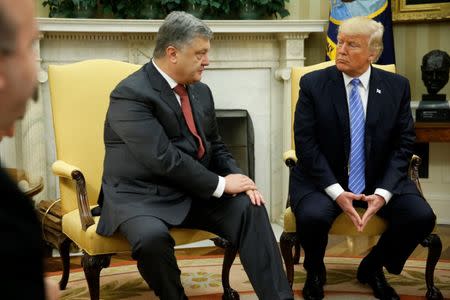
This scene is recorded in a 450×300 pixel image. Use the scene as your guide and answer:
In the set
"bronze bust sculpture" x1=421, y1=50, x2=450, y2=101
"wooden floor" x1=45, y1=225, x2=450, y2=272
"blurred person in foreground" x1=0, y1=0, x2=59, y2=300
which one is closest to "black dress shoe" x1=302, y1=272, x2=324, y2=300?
"wooden floor" x1=45, y1=225, x2=450, y2=272

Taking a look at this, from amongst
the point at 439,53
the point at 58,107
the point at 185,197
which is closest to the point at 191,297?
the point at 185,197

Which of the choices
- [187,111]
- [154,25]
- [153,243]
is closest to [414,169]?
[187,111]

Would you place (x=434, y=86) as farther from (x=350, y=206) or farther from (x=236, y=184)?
(x=236, y=184)

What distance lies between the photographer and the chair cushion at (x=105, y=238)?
2.80 meters

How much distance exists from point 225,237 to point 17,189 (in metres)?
2.27

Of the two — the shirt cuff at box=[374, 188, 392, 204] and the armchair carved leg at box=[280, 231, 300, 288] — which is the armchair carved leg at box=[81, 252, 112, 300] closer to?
the armchair carved leg at box=[280, 231, 300, 288]

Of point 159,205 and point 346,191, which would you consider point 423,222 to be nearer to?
point 346,191

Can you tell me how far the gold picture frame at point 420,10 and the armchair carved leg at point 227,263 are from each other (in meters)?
2.48

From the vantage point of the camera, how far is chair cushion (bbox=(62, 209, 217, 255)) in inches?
110

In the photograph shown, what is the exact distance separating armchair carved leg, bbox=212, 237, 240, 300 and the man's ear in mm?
848

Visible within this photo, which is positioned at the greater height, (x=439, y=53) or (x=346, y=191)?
(x=439, y=53)

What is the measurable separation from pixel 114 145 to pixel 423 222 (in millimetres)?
1409

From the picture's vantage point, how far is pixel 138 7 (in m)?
4.58

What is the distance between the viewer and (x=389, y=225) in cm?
314
